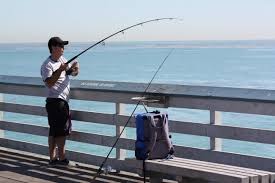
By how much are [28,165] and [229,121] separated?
996 centimetres

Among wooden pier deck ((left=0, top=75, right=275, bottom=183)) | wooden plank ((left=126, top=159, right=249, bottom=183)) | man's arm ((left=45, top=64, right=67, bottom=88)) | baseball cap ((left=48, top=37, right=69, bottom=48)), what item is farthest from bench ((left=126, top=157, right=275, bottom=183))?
baseball cap ((left=48, top=37, right=69, bottom=48))

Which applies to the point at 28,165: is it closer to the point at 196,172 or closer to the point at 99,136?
the point at 99,136

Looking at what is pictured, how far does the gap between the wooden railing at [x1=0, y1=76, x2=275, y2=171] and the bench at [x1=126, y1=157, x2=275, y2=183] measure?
26.5 inches

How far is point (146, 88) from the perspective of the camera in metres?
6.21

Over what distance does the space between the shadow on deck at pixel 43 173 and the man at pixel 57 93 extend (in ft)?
0.64

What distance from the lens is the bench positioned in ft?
14.7

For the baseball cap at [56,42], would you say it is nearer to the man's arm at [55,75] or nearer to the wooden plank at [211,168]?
the man's arm at [55,75]

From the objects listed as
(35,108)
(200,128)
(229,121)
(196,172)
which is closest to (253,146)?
(229,121)

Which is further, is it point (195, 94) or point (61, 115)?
point (61, 115)

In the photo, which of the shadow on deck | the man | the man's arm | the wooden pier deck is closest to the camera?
the wooden pier deck

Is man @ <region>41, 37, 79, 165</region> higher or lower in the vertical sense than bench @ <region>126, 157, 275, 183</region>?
higher

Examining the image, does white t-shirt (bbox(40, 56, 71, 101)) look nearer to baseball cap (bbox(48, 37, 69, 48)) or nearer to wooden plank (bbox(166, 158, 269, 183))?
baseball cap (bbox(48, 37, 69, 48))

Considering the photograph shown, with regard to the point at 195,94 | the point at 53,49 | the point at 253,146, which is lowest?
the point at 253,146

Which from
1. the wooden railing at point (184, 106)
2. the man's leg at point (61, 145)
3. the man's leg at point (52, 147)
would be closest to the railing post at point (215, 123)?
the wooden railing at point (184, 106)
